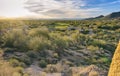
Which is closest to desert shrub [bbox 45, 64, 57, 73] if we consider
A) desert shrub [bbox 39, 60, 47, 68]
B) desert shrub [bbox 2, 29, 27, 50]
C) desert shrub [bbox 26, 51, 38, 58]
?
desert shrub [bbox 39, 60, 47, 68]

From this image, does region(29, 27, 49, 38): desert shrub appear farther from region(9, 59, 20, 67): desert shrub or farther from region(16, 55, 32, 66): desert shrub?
region(9, 59, 20, 67): desert shrub

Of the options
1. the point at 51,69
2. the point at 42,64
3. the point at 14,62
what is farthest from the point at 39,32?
the point at 51,69

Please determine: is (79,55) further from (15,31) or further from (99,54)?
(15,31)

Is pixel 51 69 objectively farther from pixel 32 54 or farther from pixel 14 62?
pixel 32 54

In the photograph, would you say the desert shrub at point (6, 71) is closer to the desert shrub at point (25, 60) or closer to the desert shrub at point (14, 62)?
the desert shrub at point (14, 62)

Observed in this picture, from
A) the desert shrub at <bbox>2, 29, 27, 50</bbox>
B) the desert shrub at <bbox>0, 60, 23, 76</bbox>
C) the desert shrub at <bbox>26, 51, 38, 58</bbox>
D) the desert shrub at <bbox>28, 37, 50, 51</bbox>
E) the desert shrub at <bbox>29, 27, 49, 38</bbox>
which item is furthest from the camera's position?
the desert shrub at <bbox>29, 27, 49, 38</bbox>

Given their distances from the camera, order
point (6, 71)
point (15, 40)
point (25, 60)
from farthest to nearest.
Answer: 1. point (15, 40)
2. point (25, 60)
3. point (6, 71)

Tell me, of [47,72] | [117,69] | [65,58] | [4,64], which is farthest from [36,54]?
[117,69]

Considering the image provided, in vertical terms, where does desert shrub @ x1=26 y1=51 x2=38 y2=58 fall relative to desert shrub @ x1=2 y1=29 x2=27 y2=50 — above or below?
below

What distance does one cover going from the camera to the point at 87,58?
93.5ft

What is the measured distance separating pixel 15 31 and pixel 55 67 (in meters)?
9.74

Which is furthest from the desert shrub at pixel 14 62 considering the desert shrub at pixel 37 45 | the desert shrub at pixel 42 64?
the desert shrub at pixel 37 45

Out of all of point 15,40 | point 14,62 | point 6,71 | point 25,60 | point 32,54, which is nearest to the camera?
point 6,71

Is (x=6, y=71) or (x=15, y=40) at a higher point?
(x=15, y=40)
